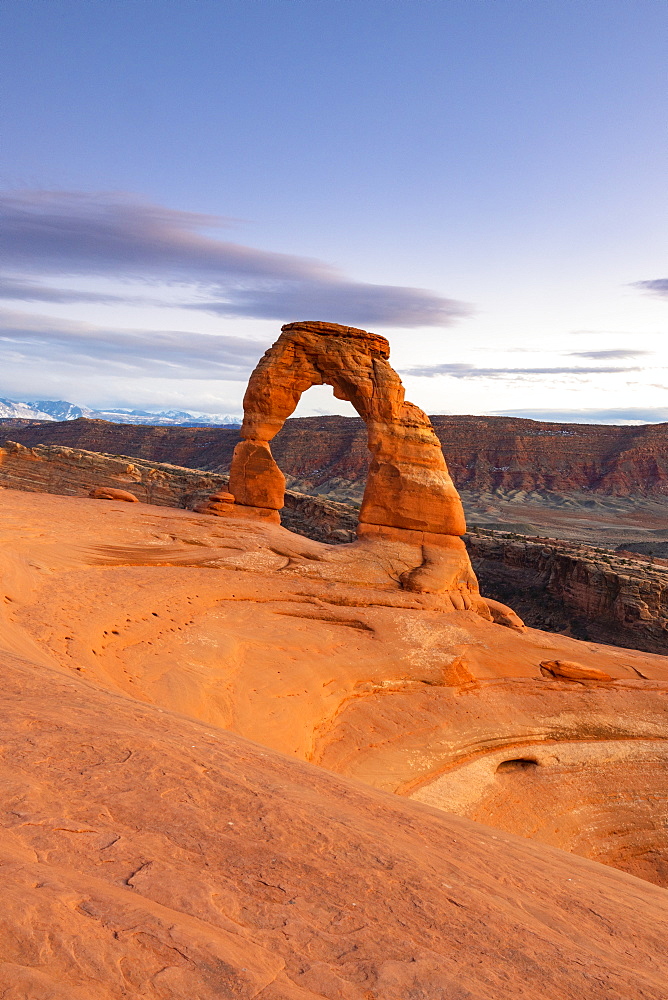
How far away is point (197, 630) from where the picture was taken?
11.5m

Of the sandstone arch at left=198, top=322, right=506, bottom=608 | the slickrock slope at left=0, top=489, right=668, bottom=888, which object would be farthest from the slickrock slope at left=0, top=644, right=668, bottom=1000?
the sandstone arch at left=198, top=322, right=506, bottom=608

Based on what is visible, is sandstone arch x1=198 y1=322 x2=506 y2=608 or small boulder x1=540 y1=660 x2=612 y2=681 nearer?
small boulder x1=540 y1=660 x2=612 y2=681

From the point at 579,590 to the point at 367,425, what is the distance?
687 inches

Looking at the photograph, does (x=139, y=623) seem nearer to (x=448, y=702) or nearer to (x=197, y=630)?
(x=197, y=630)

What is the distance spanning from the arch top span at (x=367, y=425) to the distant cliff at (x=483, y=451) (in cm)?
6369

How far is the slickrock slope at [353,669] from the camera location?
10055 millimetres

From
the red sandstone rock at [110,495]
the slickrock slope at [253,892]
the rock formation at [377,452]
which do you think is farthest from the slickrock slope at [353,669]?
the red sandstone rock at [110,495]

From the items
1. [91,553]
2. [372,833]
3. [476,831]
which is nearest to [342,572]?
[91,553]

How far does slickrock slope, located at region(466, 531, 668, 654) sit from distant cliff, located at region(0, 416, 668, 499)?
4929cm

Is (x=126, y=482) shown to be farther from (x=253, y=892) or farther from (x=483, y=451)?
(x=483, y=451)

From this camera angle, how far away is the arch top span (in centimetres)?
1753

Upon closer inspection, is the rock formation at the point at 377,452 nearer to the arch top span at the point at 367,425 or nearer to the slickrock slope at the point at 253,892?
the arch top span at the point at 367,425

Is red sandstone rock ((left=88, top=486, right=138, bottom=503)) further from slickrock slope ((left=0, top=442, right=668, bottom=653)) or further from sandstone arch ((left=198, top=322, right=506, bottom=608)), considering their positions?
slickrock slope ((left=0, top=442, right=668, bottom=653))

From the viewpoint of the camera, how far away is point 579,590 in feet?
98.1
